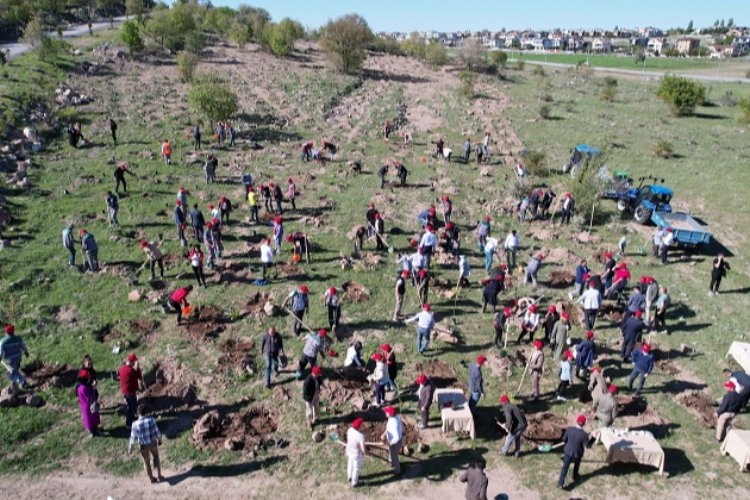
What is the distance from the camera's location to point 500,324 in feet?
47.4

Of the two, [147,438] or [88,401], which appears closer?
[147,438]

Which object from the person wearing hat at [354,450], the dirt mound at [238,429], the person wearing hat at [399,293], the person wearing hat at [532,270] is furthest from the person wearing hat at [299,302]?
the person wearing hat at [532,270]

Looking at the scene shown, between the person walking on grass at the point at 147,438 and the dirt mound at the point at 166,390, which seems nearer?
the person walking on grass at the point at 147,438

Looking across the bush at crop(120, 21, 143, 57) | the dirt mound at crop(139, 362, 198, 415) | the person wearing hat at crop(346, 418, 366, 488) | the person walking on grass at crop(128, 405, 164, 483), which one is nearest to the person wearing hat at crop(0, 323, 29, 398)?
the dirt mound at crop(139, 362, 198, 415)

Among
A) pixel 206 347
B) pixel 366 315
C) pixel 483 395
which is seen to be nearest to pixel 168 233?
pixel 206 347

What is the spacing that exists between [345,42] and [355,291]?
156ft

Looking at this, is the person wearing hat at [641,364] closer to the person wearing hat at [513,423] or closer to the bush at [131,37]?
the person wearing hat at [513,423]

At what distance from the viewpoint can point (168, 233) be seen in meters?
20.8

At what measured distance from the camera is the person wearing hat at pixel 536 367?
12172 millimetres

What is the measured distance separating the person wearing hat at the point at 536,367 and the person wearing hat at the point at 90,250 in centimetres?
1440

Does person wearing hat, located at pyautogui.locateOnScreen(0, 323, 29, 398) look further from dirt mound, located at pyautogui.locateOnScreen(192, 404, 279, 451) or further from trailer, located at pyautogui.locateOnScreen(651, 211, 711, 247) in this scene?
trailer, located at pyautogui.locateOnScreen(651, 211, 711, 247)

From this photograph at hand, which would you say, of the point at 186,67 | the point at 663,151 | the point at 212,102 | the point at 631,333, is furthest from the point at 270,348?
the point at 186,67

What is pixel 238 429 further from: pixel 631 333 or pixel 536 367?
pixel 631 333

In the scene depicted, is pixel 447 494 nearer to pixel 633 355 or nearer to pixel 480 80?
pixel 633 355
